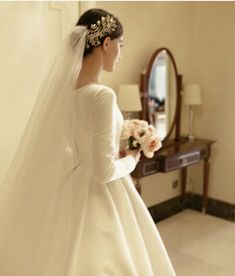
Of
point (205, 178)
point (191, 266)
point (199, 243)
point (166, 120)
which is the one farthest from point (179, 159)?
point (191, 266)

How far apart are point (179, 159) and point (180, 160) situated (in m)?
0.02

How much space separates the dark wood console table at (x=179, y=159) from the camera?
2.77 meters

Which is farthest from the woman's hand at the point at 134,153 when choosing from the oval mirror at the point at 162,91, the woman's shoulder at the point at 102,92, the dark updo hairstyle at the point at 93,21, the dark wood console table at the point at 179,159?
the oval mirror at the point at 162,91

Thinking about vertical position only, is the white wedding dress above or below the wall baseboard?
above

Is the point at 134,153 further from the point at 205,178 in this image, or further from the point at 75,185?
the point at 205,178

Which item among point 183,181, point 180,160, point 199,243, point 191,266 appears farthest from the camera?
point 183,181

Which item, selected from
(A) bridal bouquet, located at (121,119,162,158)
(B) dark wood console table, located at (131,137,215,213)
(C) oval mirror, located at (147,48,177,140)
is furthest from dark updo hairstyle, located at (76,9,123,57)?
(C) oval mirror, located at (147,48,177,140)

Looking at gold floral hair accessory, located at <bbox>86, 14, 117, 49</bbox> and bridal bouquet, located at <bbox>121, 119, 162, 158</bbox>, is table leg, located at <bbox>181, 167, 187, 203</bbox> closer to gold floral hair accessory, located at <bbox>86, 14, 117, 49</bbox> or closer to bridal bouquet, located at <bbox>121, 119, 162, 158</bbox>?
bridal bouquet, located at <bbox>121, 119, 162, 158</bbox>

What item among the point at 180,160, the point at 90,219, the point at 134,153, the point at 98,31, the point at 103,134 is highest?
the point at 98,31

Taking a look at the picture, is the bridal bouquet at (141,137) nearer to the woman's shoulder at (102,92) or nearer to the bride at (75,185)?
the bride at (75,185)

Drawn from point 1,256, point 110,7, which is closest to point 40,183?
point 1,256

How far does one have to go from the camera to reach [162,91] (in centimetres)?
317

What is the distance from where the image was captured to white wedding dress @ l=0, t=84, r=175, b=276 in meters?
1.43

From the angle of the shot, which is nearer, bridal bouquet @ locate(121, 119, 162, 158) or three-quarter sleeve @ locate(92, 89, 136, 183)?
three-quarter sleeve @ locate(92, 89, 136, 183)
